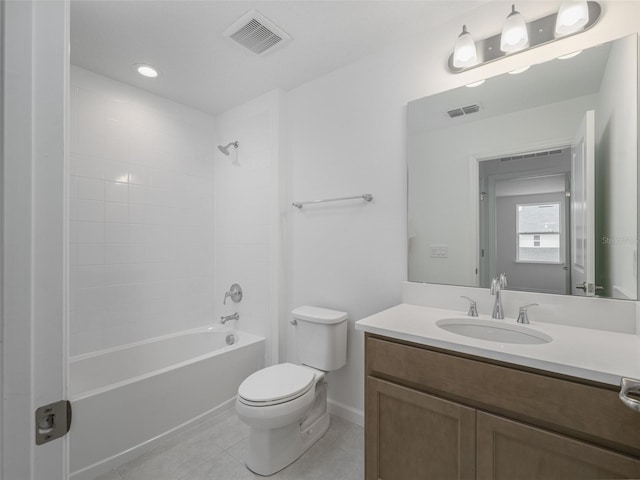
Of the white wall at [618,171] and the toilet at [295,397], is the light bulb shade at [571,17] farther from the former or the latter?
the toilet at [295,397]

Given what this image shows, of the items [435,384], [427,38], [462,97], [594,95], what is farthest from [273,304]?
[594,95]

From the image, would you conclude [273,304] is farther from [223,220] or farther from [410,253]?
[410,253]

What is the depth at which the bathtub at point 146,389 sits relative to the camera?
1.68 m

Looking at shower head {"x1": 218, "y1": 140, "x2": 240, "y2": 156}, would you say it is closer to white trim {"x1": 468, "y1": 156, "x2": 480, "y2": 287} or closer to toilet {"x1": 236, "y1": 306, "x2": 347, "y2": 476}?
toilet {"x1": 236, "y1": 306, "x2": 347, "y2": 476}

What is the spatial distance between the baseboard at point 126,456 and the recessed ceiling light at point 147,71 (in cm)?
246

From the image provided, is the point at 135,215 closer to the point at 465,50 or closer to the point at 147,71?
the point at 147,71

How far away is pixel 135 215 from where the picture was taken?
2545 millimetres

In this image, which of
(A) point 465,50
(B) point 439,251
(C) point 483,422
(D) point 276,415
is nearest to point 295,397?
(D) point 276,415

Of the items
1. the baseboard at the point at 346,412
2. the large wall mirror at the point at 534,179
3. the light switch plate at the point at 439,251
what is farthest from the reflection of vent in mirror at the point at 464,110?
the baseboard at the point at 346,412

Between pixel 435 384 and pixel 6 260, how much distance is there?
1324 mm

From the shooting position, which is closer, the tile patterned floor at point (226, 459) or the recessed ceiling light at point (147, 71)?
the tile patterned floor at point (226, 459)

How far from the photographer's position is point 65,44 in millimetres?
564

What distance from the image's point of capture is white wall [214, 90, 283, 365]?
2.55 meters

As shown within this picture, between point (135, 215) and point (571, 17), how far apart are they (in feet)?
9.71
